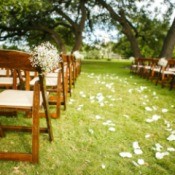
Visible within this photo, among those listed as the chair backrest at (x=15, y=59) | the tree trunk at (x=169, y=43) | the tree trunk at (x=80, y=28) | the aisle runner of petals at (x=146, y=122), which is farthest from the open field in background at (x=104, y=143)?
the tree trunk at (x=80, y=28)

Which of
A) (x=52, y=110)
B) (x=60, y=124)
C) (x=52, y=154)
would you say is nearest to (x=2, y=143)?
(x=52, y=154)

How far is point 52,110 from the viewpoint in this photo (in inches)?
223

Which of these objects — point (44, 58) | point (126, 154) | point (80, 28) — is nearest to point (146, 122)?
point (126, 154)

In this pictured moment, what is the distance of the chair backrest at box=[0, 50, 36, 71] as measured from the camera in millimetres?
2875

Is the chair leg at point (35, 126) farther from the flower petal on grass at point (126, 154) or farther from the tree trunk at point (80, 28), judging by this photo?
the tree trunk at point (80, 28)

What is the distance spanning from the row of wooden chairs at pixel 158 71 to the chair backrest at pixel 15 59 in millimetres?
7366

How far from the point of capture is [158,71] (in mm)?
11766

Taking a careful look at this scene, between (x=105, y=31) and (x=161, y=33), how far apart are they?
232 inches

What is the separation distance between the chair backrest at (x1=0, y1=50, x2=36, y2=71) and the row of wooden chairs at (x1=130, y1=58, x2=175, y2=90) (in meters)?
7.37

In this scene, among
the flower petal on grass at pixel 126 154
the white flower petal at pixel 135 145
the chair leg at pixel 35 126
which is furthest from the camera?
the white flower petal at pixel 135 145

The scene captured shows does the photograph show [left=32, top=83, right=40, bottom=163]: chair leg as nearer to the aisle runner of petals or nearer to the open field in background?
the open field in background

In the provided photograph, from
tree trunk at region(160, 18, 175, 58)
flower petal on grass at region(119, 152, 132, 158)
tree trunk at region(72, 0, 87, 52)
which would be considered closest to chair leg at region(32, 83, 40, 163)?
flower petal on grass at region(119, 152, 132, 158)

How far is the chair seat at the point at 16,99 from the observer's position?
3.12m

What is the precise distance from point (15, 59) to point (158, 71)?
9.70 metres
